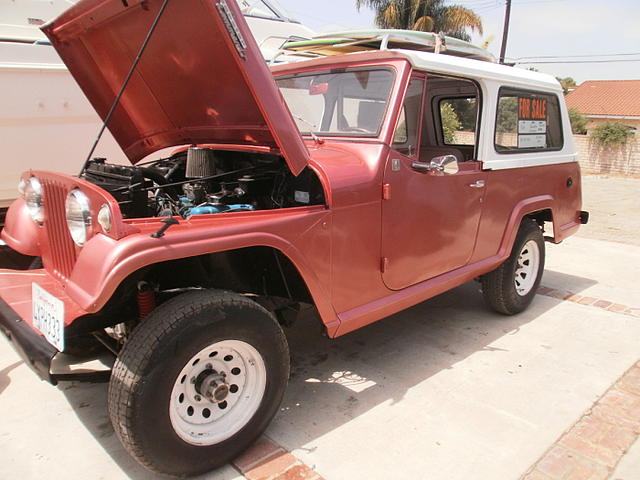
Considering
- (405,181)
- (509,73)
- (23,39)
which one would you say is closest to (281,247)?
(405,181)

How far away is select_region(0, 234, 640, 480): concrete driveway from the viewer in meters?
2.46

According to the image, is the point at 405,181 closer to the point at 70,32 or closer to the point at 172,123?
the point at 172,123

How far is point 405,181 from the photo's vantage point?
3.00 metres

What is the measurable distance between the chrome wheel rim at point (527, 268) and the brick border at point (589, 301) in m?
0.58

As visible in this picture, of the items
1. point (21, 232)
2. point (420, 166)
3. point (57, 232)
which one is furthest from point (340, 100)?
point (21, 232)

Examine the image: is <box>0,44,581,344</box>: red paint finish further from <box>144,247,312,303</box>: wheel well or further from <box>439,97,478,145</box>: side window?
<box>439,97,478,145</box>: side window

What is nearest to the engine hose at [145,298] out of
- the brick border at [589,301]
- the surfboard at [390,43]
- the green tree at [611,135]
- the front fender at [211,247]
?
the front fender at [211,247]

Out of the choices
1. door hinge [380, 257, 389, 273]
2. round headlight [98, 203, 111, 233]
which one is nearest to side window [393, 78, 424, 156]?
door hinge [380, 257, 389, 273]

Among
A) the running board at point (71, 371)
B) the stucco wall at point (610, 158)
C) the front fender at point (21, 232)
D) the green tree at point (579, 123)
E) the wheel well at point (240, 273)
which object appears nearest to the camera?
the running board at point (71, 371)

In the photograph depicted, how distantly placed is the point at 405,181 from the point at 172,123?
156 centimetres

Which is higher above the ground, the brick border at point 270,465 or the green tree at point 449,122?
the green tree at point 449,122

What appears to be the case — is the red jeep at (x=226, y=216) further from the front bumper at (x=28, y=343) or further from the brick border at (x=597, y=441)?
the brick border at (x=597, y=441)

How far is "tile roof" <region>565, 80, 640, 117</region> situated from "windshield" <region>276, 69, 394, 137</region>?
30402 millimetres

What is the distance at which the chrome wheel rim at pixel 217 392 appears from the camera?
2.24m
